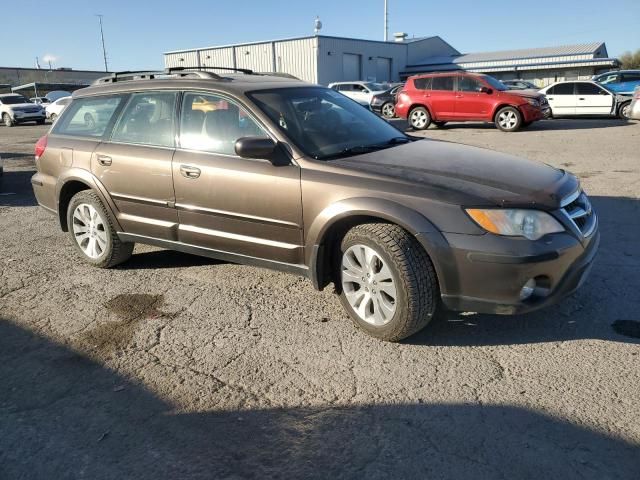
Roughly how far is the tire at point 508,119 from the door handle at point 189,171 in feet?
45.2

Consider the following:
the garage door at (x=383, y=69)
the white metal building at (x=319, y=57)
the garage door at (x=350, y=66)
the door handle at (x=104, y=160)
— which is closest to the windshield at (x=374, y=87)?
the white metal building at (x=319, y=57)

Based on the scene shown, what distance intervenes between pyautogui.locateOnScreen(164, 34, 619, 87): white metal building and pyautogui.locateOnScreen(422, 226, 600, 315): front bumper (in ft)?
119

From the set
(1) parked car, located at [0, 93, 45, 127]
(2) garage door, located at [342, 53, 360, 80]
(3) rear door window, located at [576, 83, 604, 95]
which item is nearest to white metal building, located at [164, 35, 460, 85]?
(2) garage door, located at [342, 53, 360, 80]

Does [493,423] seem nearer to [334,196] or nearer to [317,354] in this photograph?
[317,354]

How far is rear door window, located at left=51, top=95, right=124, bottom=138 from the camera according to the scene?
492 cm

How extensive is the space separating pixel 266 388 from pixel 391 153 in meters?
1.93

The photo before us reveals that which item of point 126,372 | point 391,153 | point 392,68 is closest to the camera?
point 126,372

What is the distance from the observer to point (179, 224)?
4367mm

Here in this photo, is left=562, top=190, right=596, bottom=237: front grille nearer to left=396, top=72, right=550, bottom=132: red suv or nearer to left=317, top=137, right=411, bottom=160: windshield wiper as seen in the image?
left=317, top=137, right=411, bottom=160: windshield wiper

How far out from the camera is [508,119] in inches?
632

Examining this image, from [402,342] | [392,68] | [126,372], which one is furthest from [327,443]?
[392,68]

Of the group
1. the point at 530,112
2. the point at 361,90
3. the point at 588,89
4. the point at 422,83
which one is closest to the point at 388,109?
the point at 361,90

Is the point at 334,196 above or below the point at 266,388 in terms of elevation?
above

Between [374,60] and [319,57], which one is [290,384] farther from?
[374,60]
